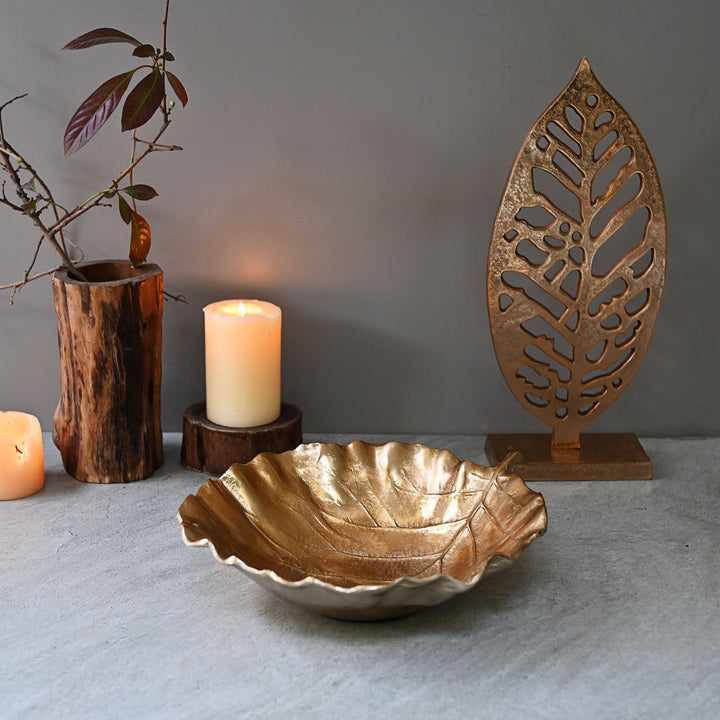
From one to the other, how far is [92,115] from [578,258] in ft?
1.90

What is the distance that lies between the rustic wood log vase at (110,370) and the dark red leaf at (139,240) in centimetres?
2

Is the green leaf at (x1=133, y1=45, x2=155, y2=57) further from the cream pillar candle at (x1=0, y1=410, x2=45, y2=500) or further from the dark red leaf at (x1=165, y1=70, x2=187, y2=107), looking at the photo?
the cream pillar candle at (x1=0, y1=410, x2=45, y2=500)

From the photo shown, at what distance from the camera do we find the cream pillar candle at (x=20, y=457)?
99cm

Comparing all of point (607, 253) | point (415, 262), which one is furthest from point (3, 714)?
point (607, 253)

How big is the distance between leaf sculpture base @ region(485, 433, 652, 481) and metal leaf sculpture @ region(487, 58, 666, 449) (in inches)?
0.9

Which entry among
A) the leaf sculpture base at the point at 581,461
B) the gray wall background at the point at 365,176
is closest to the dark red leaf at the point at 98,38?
the gray wall background at the point at 365,176

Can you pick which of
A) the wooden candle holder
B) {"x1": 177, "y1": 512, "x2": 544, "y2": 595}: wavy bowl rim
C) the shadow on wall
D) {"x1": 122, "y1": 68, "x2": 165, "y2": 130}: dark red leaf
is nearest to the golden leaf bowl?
{"x1": 177, "y1": 512, "x2": 544, "y2": 595}: wavy bowl rim

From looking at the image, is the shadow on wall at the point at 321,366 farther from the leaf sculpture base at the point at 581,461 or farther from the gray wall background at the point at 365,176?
the leaf sculpture base at the point at 581,461

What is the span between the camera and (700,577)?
0.87m

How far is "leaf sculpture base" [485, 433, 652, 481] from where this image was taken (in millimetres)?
1066

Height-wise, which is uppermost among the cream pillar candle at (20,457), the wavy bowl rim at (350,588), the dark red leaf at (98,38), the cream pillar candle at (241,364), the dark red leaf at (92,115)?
the dark red leaf at (98,38)

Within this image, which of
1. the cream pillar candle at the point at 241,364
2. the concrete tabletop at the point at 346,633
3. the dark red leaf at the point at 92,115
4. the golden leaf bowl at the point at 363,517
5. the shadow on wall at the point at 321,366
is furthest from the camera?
the shadow on wall at the point at 321,366

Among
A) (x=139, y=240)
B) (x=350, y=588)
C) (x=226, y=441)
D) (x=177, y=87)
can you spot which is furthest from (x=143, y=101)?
(x=350, y=588)

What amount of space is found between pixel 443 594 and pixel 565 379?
19.8 inches
